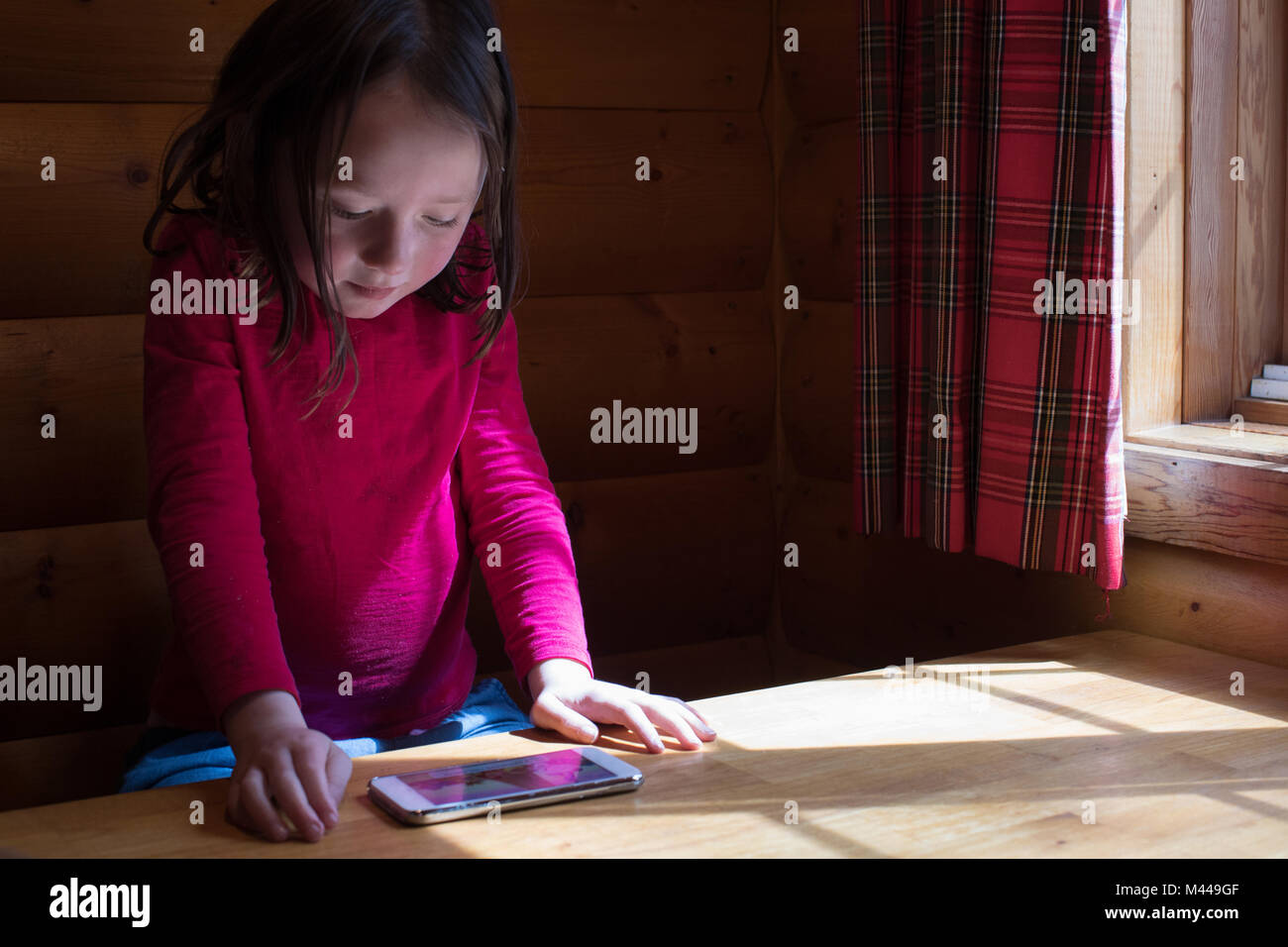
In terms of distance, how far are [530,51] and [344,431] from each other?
32.9 inches

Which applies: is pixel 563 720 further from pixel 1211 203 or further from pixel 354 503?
pixel 1211 203

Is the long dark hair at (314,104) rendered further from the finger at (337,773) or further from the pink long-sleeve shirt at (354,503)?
the finger at (337,773)

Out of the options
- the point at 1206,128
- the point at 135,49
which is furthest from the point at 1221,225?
the point at 135,49

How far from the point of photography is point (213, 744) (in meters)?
1.24

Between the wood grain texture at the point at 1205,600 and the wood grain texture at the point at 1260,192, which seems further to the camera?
the wood grain texture at the point at 1260,192

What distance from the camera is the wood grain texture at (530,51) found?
162 centimetres

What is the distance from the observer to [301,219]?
1.15 meters

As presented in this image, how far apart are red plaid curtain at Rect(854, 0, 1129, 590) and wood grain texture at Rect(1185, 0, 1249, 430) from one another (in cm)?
15

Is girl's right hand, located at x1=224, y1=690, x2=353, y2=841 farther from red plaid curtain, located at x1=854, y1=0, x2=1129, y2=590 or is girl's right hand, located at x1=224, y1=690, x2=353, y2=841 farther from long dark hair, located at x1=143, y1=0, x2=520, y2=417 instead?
red plaid curtain, located at x1=854, y1=0, x2=1129, y2=590

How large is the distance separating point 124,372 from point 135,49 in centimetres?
41

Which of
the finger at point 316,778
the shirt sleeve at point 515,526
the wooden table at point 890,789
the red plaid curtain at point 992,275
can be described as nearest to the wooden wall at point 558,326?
the red plaid curtain at point 992,275

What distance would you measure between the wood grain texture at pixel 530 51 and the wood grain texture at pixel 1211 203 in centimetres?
74

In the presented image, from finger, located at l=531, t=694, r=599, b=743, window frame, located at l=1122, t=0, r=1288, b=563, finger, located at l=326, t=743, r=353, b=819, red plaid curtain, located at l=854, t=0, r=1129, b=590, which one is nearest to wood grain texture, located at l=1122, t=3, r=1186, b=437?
window frame, located at l=1122, t=0, r=1288, b=563

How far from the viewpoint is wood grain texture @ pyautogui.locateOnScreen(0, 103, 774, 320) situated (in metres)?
1.63
